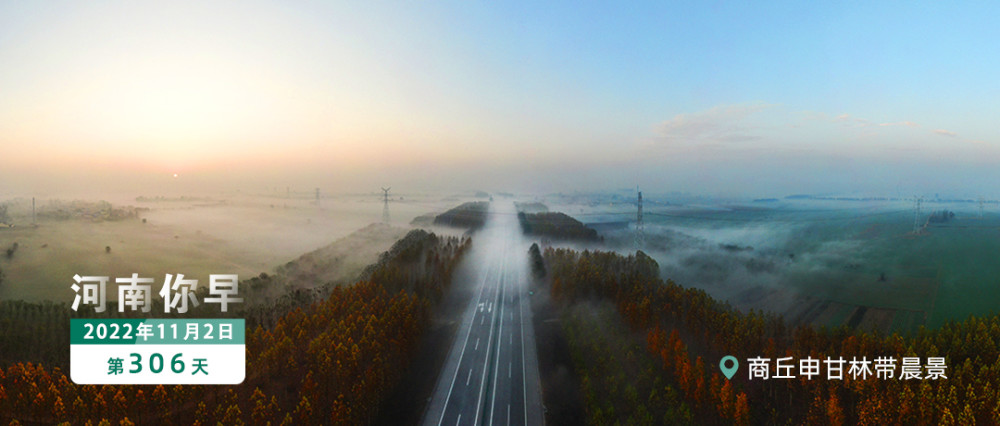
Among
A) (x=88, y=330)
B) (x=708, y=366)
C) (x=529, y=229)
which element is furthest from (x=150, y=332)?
(x=529, y=229)

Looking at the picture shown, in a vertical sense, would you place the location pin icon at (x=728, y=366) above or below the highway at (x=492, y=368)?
above

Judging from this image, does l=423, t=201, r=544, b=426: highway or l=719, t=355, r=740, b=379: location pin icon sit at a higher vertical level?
l=719, t=355, r=740, b=379: location pin icon

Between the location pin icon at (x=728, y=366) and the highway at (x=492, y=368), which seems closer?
the highway at (x=492, y=368)

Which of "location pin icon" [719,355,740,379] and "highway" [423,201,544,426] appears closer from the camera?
"highway" [423,201,544,426]

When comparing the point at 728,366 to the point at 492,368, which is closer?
the point at 728,366

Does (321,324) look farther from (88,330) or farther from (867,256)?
(867,256)
